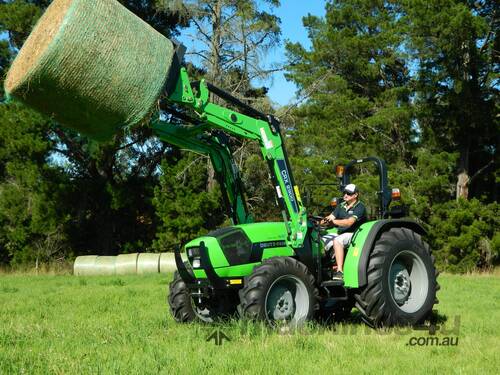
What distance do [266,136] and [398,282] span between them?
9.22 ft

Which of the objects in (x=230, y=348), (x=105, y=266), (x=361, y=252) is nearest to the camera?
(x=230, y=348)

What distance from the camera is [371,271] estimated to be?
27.1 ft

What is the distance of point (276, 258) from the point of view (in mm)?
7961

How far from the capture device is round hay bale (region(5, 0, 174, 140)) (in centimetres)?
650

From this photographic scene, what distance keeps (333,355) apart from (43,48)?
433 cm

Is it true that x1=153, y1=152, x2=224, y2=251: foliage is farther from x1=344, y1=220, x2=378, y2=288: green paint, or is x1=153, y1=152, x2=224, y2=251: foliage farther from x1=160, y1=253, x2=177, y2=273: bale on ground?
x1=344, y1=220, x2=378, y2=288: green paint

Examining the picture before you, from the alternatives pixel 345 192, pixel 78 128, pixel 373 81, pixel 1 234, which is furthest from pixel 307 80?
pixel 78 128

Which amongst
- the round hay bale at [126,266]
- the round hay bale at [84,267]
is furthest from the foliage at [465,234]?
the round hay bale at [84,267]

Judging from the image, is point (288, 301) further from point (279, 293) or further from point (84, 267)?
point (84, 267)

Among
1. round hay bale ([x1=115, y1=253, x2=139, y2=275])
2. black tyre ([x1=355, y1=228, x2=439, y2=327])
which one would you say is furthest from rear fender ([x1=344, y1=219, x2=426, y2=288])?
round hay bale ([x1=115, y1=253, x2=139, y2=275])

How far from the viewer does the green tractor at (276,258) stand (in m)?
7.89

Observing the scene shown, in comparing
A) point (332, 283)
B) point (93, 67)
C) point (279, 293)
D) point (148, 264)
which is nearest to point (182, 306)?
point (279, 293)

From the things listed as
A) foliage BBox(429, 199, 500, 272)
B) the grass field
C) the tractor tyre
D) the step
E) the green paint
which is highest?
foliage BBox(429, 199, 500, 272)

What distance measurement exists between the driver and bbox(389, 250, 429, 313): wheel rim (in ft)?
2.36
